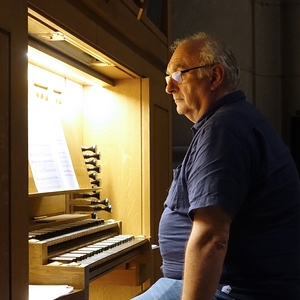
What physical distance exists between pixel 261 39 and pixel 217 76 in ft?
12.1

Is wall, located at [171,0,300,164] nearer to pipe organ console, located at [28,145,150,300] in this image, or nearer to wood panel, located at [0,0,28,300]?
pipe organ console, located at [28,145,150,300]

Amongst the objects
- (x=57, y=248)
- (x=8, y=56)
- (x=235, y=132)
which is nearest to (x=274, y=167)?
(x=235, y=132)

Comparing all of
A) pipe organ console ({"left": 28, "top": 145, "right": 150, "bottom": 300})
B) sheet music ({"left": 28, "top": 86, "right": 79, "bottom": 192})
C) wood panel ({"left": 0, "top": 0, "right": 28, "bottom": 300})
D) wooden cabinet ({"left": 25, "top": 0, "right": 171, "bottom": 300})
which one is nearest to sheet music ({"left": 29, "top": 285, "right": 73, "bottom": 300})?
pipe organ console ({"left": 28, "top": 145, "right": 150, "bottom": 300})

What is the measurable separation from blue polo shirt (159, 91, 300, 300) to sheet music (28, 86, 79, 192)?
104 cm

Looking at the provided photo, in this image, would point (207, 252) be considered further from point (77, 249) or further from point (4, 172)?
point (77, 249)

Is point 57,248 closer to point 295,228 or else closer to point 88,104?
point 295,228

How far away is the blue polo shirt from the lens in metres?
1.86

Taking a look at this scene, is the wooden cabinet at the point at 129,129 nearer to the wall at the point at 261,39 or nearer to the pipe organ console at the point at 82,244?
the pipe organ console at the point at 82,244

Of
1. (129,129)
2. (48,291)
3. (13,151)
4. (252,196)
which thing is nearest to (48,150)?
(129,129)

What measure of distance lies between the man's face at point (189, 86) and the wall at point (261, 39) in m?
2.85

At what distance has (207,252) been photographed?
5.97ft

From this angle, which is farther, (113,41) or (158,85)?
(158,85)

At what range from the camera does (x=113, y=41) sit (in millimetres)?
3031

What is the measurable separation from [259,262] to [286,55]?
4236 mm
